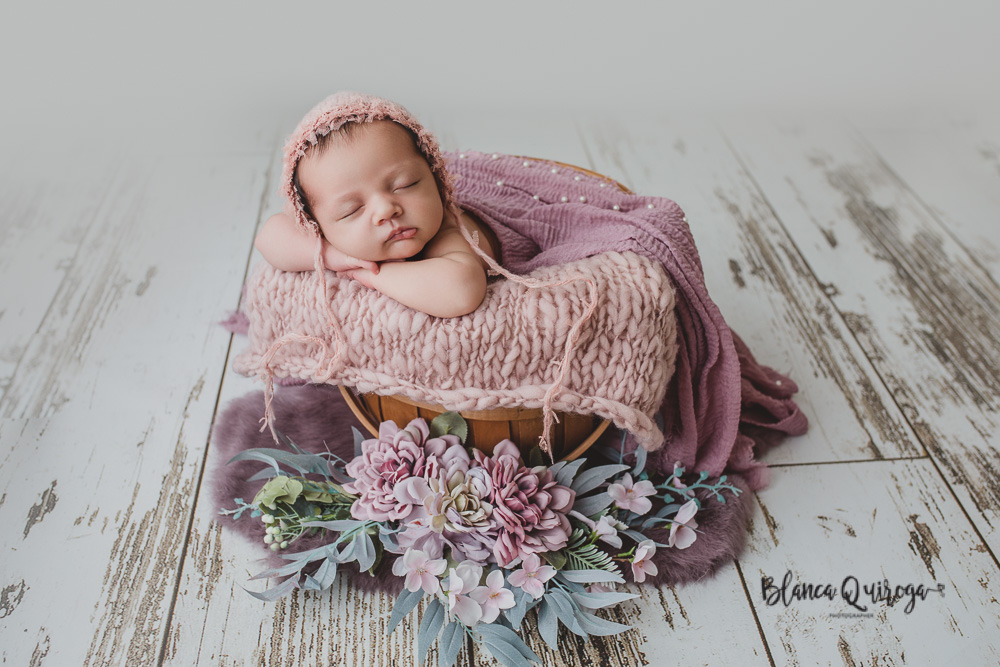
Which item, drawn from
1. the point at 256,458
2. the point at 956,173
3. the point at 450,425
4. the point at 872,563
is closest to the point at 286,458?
the point at 256,458

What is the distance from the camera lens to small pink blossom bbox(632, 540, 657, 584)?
117 centimetres

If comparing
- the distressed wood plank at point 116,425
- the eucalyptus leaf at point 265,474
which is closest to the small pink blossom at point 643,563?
the eucalyptus leaf at point 265,474

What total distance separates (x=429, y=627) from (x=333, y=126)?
0.70 metres

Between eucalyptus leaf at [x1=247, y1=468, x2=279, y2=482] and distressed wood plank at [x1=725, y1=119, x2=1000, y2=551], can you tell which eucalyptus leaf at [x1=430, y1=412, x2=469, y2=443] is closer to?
eucalyptus leaf at [x1=247, y1=468, x2=279, y2=482]

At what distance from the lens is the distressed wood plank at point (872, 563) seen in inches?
44.6

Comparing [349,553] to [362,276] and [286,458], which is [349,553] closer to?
[286,458]

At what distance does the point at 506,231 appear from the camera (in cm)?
138

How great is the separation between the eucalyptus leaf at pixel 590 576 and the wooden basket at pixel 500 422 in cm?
18

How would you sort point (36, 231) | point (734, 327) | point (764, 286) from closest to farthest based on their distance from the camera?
1. point (734, 327)
2. point (764, 286)
3. point (36, 231)

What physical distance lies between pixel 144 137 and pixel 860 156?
2.29m

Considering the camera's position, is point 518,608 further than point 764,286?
No

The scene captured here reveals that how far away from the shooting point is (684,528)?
4.07ft

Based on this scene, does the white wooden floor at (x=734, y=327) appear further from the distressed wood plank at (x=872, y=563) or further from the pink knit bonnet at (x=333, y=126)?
the pink knit bonnet at (x=333, y=126)

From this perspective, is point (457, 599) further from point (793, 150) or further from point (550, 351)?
point (793, 150)
